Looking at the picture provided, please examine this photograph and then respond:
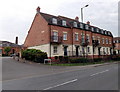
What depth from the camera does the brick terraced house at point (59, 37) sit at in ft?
85.5

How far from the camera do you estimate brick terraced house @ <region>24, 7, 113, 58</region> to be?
2606 centimetres

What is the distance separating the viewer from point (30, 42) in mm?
32688

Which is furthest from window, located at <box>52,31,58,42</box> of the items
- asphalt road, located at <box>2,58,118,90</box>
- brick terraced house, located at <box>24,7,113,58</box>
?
asphalt road, located at <box>2,58,118,90</box>

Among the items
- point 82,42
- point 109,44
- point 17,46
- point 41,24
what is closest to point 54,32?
point 41,24

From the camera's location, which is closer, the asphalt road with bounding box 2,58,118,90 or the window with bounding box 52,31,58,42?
the asphalt road with bounding box 2,58,118,90

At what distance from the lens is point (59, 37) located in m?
26.9

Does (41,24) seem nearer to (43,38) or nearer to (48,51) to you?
(43,38)

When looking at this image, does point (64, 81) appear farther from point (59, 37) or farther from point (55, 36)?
point (59, 37)

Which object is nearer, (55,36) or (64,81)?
(64,81)

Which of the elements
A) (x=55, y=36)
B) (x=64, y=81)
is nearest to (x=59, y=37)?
(x=55, y=36)

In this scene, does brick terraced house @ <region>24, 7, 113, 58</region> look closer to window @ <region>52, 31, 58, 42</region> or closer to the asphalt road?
window @ <region>52, 31, 58, 42</region>

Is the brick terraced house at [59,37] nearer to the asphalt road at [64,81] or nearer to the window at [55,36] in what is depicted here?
the window at [55,36]

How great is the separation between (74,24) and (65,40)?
5.43 meters

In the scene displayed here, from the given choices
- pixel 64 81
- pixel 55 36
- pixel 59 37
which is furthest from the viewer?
pixel 59 37
